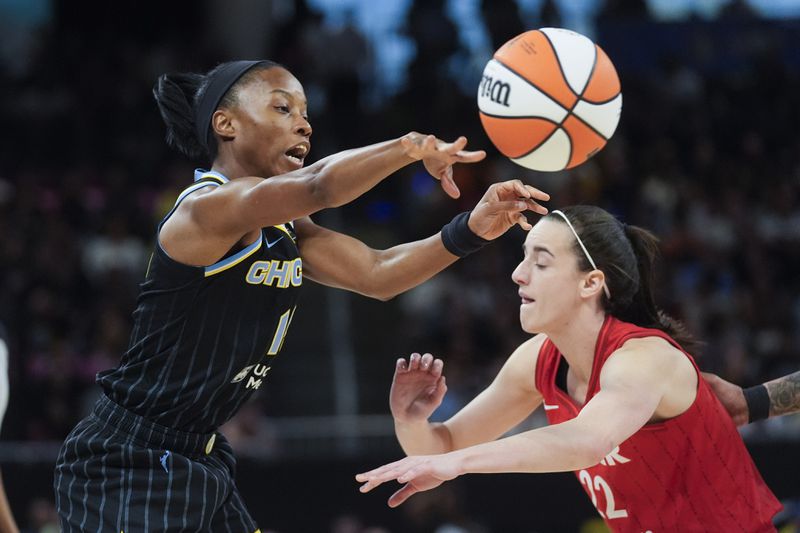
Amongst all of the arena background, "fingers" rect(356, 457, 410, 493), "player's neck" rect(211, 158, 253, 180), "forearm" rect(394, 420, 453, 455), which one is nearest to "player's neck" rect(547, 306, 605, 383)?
"forearm" rect(394, 420, 453, 455)

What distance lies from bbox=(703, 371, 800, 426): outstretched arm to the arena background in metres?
4.68

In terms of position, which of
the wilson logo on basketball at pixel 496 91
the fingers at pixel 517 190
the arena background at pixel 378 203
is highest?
the wilson logo on basketball at pixel 496 91

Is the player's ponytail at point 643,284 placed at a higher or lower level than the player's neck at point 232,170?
lower

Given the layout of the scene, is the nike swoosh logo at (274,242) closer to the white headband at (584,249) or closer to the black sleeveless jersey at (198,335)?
the black sleeveless jersey at (198,335)

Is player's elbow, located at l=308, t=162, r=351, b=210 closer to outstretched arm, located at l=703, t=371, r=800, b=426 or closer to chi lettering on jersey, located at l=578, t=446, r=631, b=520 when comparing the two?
chi lettering on jersey, located at l=578, t=446, r=631, b=520

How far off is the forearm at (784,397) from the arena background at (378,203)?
4.69 m

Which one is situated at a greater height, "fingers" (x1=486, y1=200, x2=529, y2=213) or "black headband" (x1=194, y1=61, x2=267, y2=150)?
"black headband" (x1=194, y1=61, x2=267, y2=150)

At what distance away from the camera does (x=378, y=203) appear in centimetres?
1448

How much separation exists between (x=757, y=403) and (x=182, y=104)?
271 centimetres

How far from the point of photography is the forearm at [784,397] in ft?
16.0

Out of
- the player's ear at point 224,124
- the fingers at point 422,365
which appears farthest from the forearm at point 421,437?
the player's ear at point 224,124

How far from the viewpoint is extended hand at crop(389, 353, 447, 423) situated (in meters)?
4.68

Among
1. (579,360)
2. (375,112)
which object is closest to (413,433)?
(579,360)

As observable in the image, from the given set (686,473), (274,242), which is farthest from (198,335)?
(686,473)
